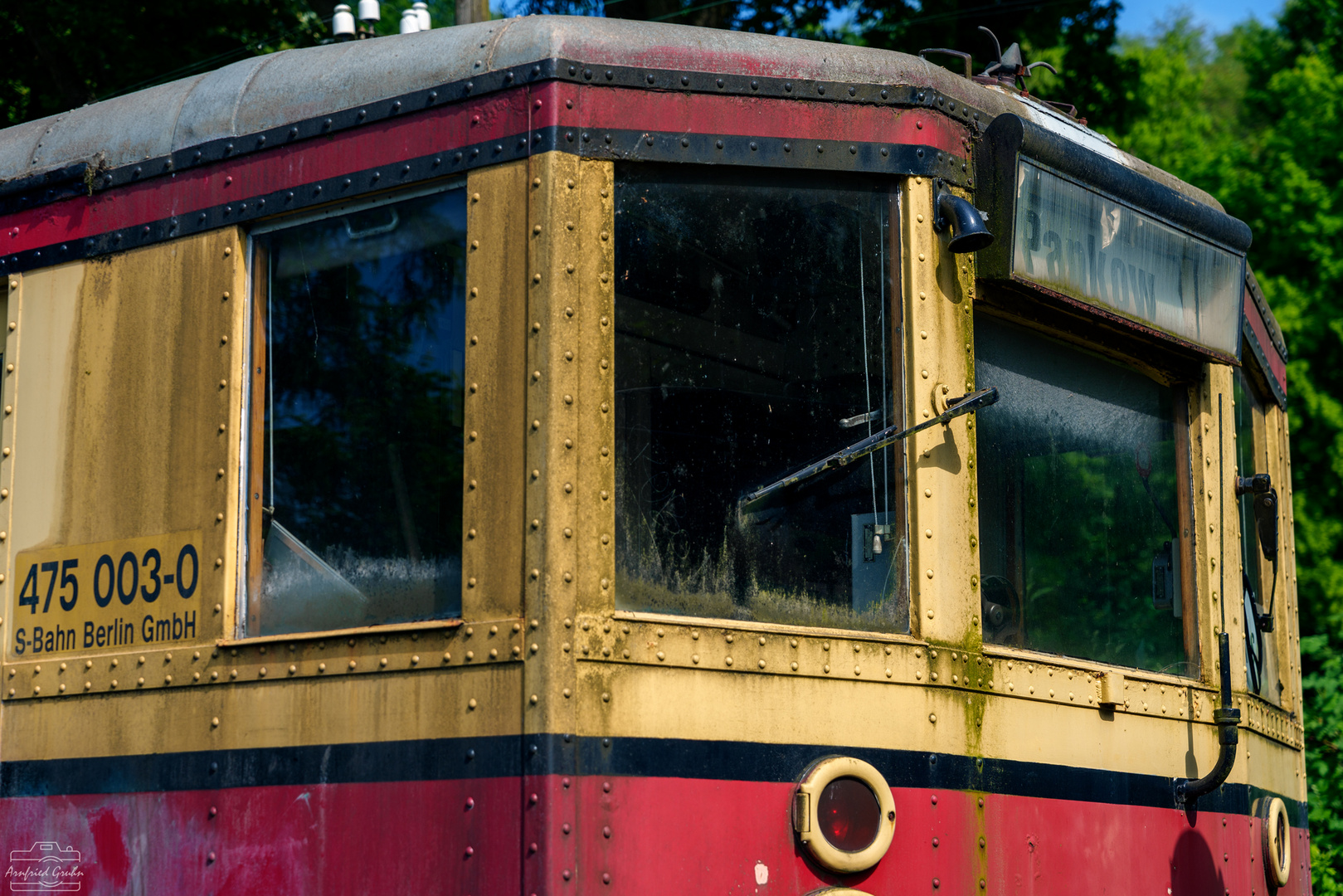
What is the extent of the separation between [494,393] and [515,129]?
658 millimetres

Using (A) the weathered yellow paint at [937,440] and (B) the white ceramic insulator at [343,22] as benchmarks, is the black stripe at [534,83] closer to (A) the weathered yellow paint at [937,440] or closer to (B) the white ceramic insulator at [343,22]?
(A) the weathered yellow paint at [937,440]

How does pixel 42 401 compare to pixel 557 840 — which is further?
pixel 42 401

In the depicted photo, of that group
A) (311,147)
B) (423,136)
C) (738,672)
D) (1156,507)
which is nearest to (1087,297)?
(1156,507)

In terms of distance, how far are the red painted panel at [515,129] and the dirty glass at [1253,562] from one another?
201 cm

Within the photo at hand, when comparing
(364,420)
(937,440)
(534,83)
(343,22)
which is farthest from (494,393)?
(343,22)

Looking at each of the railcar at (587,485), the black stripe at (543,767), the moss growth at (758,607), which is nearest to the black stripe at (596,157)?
the railcar at (587,485)

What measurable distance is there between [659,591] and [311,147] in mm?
1513

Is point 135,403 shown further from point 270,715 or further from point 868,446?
point 868,446

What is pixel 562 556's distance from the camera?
329 centimetres

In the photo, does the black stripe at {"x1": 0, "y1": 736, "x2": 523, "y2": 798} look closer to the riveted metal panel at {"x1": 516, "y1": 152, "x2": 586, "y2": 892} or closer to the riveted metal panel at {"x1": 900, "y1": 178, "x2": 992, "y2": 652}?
the riveted metal panel at {"x1": 516, "y1": 152, "x2": 586, "y2": 892}

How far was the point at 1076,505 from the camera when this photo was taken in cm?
420

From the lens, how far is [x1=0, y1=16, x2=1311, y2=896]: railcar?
3.33 metres

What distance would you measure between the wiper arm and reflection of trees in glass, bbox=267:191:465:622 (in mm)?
770

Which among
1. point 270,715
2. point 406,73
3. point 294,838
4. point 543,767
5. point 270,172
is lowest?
point 294,838
